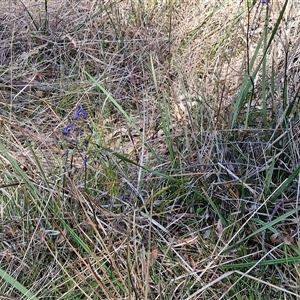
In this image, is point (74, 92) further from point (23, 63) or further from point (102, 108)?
point (23, 63)

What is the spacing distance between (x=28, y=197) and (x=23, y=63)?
1139mm

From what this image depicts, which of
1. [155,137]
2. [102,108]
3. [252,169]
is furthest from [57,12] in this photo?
[252,169]

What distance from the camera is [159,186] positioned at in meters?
1.62

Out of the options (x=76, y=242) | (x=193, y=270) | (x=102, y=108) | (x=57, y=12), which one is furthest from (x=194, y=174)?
(x=57, y=12)

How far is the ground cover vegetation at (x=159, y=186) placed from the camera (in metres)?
1.34

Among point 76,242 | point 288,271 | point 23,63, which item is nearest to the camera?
point 288,271

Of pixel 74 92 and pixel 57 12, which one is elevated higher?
pixel 57 12

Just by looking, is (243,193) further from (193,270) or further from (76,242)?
(76,242)

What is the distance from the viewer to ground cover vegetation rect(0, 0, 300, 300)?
52.6 inches

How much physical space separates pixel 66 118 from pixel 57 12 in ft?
3.20

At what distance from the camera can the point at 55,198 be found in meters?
1.55

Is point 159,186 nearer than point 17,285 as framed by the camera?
No

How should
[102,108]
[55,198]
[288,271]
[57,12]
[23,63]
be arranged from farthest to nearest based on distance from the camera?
1. [57,12]
2. [23,63]
3. [102,108]
4. [55,198]
5. [288,271]

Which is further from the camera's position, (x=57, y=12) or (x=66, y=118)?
(x=57, y=12)
